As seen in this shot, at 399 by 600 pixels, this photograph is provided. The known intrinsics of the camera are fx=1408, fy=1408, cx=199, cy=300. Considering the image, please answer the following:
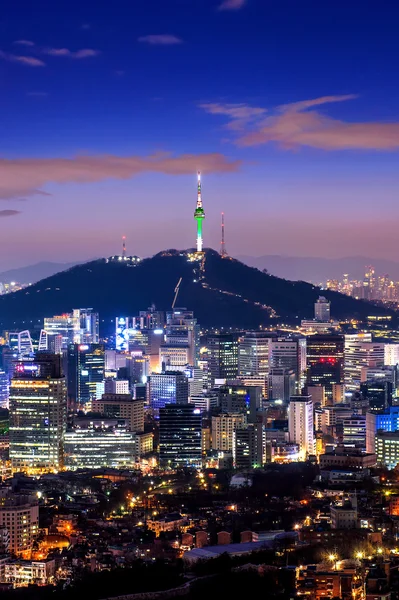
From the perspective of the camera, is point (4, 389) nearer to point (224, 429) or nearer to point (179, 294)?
point (224, 429)

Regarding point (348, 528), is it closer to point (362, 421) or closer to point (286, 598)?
point (286, 598)

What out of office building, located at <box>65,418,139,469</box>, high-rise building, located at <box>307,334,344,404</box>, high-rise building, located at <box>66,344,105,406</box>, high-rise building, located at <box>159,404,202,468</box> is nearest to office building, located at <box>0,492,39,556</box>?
office building, located at <box>65,418,139,469</box>

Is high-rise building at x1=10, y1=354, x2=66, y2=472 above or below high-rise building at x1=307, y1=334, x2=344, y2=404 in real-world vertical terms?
below

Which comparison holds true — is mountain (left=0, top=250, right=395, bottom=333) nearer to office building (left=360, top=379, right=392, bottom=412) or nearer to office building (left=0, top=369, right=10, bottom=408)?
office building (left=0, top=369, right=10, bottom=408)

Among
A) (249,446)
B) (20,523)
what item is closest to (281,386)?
(249,446)

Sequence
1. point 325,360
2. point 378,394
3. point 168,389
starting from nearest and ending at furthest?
point 378,394 → point 168,389 → point 325,360

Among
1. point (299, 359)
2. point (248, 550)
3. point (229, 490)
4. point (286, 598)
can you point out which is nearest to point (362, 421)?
point (229, 490)
